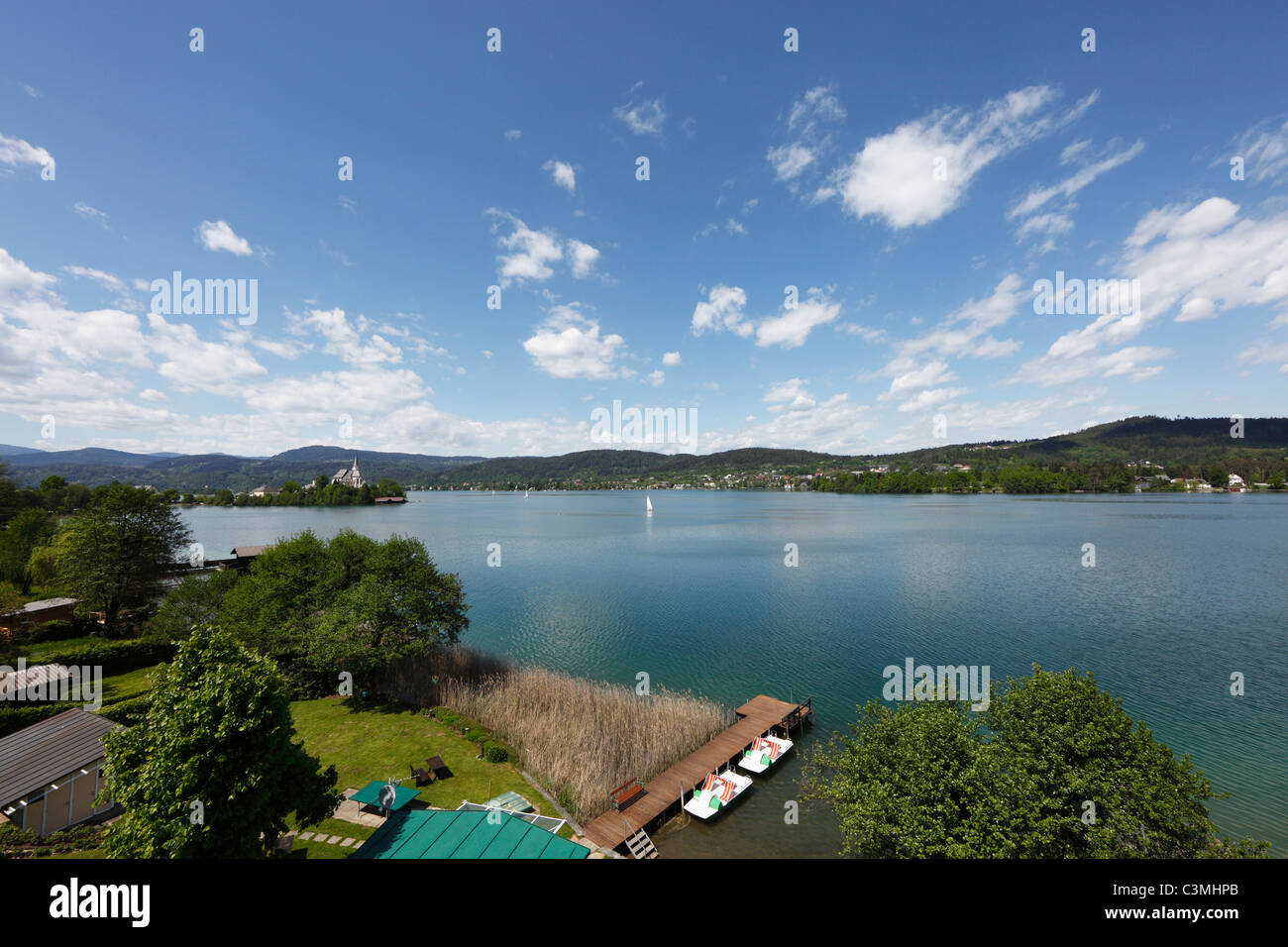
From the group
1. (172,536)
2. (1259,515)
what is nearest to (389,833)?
(172,536)

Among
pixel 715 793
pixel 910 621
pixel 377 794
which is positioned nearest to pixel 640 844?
pixel 715 793

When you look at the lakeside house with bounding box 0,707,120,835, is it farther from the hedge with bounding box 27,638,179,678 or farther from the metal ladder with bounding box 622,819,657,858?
the metal ladder with bounding box 622,819,657,858

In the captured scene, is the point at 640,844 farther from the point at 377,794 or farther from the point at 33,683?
the point at 33,683

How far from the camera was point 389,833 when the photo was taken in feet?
42.8

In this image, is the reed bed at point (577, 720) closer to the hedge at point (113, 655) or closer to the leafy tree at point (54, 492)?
the hedge at point (113, 655)

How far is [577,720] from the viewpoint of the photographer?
23.4m

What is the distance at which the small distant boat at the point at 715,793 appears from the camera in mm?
19672

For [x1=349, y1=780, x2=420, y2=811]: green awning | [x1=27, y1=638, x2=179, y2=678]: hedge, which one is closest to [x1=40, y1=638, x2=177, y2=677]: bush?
[x1=27, y1=638, x2=179, y2=678]: hedge

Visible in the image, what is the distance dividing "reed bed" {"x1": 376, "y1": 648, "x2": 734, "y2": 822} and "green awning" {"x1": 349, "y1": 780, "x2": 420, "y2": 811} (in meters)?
4.82

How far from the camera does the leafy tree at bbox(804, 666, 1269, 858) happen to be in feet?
39.5

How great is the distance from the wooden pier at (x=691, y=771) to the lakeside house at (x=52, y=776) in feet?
53.4

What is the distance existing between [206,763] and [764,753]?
20.4 meters

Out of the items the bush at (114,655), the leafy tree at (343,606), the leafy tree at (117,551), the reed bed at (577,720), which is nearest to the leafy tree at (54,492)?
the leafy tree at (117,551)
